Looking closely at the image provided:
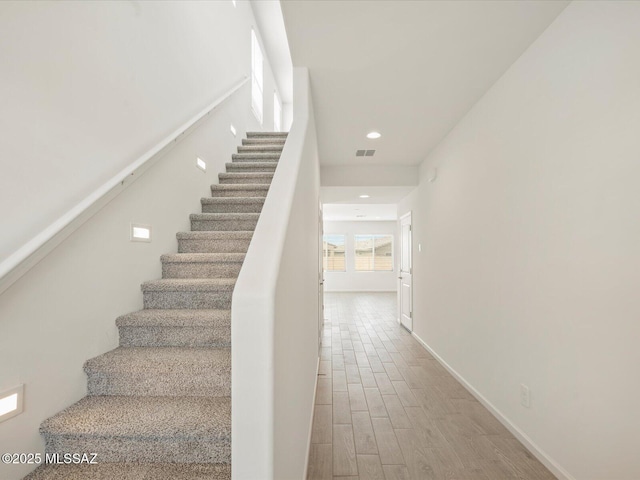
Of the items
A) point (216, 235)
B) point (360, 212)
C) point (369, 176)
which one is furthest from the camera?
point (360, 212)

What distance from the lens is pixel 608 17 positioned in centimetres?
157

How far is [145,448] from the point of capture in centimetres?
129

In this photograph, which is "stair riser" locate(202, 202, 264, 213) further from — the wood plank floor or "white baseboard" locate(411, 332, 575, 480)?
"white baseboard" locate(411, 332, 575, 480)

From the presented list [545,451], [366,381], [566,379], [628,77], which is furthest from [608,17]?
[366,381]

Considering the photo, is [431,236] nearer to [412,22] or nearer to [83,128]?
[412,22]

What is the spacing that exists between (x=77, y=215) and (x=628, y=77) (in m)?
2.56

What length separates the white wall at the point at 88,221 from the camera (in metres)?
1.24

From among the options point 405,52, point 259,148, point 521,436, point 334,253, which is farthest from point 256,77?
point 334,253

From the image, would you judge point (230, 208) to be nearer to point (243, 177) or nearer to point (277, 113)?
point (243, 177)

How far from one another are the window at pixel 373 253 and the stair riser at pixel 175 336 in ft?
32.8

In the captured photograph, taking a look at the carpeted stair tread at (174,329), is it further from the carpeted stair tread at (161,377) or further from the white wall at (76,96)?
the white wall at (76,96)

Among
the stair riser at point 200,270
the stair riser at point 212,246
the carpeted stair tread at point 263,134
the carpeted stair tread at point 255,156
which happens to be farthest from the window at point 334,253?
the stair riser at point 200,270

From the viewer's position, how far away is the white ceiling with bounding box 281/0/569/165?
1866 mm

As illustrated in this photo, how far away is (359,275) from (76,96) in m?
10.5
